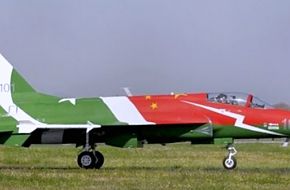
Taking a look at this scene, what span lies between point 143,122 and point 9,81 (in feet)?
14.5

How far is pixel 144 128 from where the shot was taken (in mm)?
22594

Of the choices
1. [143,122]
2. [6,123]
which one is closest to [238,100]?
[143,122]

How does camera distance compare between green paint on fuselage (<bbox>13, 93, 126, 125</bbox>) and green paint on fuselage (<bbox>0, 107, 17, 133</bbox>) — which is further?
green paint on fuselage (<bbox>13, 93, 126, 125</bbox>)

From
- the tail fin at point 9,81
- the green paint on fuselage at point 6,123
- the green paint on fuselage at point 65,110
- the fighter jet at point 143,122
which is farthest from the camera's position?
the tail fin at point 9,81

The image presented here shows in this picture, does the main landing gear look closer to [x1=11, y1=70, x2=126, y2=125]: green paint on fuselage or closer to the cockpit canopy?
[x1=11, y1=70, x2=126, y2=125]: green paint on fuselage

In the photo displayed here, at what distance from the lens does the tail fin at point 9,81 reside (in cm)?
2372

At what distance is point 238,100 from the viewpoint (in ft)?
74.6

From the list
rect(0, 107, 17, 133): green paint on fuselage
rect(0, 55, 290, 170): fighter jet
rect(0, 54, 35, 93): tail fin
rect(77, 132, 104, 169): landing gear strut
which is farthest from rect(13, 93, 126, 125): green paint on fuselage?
rect(77, 132, 104, 169): landing gear strut

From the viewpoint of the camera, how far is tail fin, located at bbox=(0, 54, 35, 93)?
23.7 meters

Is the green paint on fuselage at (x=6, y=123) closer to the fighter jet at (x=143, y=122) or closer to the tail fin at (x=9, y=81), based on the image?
the fighter jet at (x=143, y=122)

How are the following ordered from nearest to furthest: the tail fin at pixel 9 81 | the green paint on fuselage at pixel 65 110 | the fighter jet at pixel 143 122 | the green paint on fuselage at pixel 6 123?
the fighter jet at pixel 143 122, the green paint on fuselage at pixel 6 123, the green paint on fuselage at pixel 65 110, the tail fin at pixel 9 81

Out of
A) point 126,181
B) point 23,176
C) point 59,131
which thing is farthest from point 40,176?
point 59,131

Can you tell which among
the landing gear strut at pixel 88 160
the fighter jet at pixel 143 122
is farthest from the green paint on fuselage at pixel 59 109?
the landing gear strut at pixel 88 160

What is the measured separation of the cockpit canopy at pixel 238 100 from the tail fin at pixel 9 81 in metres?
5.44
